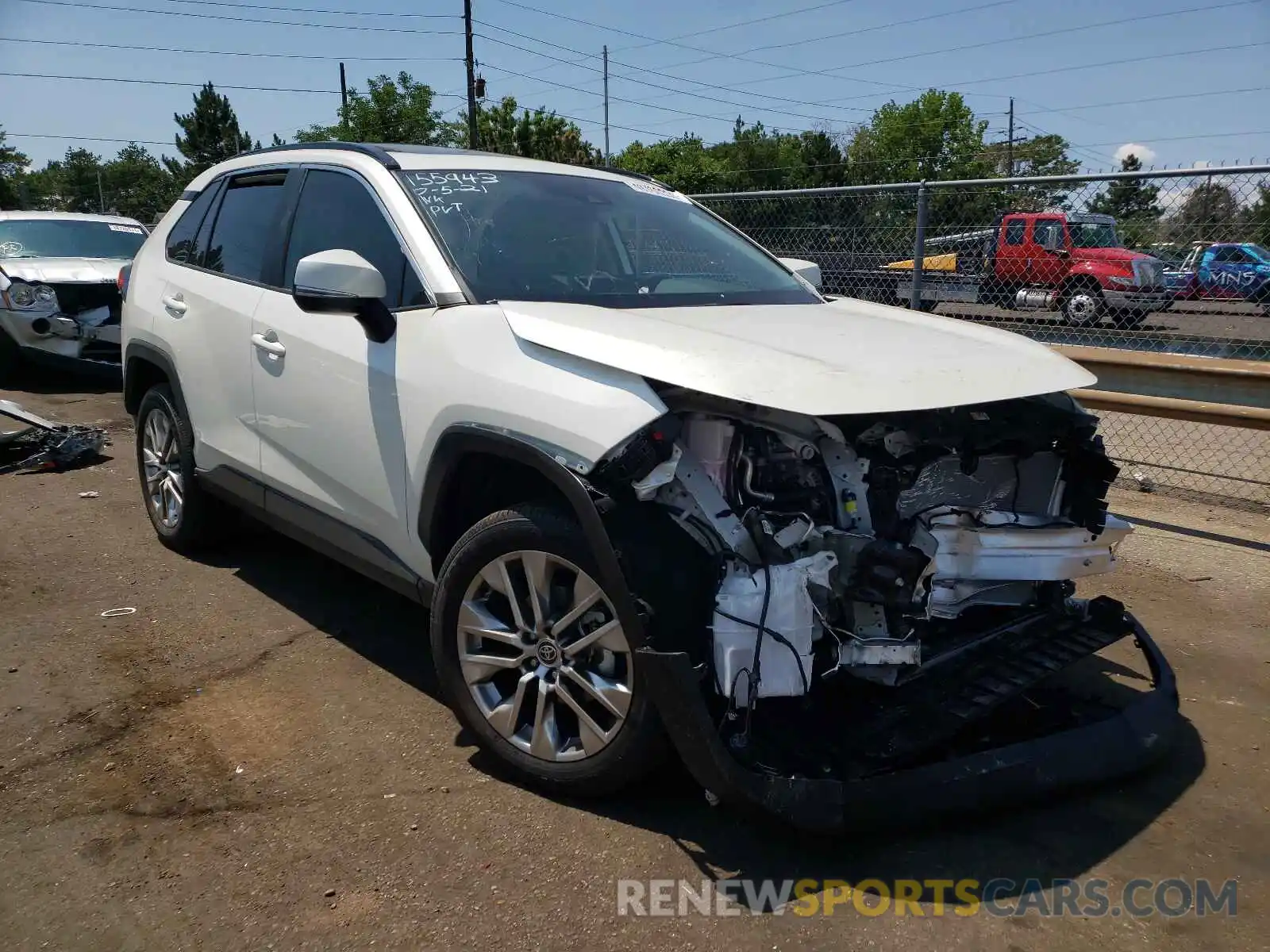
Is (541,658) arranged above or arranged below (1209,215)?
below

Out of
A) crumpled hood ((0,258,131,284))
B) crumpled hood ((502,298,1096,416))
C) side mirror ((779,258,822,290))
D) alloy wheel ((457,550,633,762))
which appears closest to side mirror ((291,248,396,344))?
crumpled hood ((502,298,1096,416))

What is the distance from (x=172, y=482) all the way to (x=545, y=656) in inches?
117

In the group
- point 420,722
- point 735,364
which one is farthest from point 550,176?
point 420,722

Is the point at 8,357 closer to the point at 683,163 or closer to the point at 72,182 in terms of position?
the point at 683,163

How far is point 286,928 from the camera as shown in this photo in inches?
94.7

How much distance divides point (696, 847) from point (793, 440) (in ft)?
3.76

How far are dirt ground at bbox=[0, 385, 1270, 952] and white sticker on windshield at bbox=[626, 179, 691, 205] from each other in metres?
2.15

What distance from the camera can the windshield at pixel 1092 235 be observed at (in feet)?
20.9

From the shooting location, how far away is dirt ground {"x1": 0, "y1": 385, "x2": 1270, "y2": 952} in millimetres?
2418

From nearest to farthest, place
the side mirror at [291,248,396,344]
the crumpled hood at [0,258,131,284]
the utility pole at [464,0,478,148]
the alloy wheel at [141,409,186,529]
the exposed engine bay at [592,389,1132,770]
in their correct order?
the exposed engine bay at [592,389,1132,770], the side mirror at [291,248,396,344], the alloy wheel at [141,409,186,529], the crumpled hood at [0,258,131,284], the utility pole at [464,0,478,148]

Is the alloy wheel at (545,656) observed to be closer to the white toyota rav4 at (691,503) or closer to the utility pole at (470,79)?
the white toyota rav4 at (691,503)

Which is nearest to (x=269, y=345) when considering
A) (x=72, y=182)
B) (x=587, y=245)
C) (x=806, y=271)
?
(x=587, y=245)

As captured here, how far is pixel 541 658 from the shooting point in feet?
9.45

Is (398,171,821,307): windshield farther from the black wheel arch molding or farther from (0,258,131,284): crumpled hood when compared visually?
(0,258,131,284): crumpled hood
